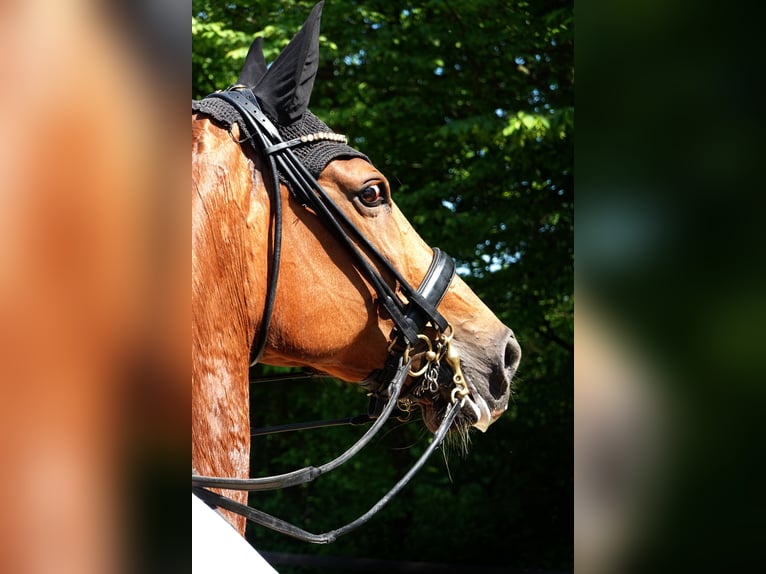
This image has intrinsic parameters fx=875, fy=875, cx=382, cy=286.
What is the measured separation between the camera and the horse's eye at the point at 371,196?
2.52m

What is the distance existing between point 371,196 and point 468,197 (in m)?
4.86

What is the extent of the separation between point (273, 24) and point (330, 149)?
5.08m

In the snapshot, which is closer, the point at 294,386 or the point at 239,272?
the point at 239,272

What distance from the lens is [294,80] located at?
242 centimetres

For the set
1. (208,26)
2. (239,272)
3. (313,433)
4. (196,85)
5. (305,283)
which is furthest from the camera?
(313,433)

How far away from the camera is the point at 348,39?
7.38m

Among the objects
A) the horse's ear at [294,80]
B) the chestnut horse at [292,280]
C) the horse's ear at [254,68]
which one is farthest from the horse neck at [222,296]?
the horse's ear at [254,68]

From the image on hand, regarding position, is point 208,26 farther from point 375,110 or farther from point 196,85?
point 375,110
